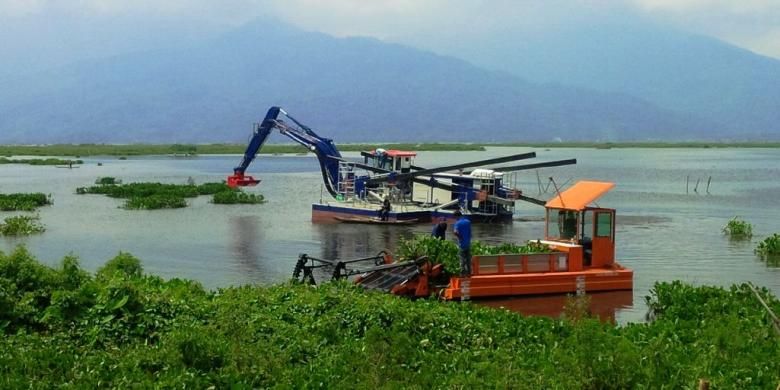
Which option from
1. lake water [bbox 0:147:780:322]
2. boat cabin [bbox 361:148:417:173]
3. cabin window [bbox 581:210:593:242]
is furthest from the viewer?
boat cabin [bbox 361:148:417:173]

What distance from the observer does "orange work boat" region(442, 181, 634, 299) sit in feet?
64.6

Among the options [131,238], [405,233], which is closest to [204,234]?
[131,238]

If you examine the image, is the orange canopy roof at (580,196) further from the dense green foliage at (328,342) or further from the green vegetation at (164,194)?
the green vegetation at (164,194)

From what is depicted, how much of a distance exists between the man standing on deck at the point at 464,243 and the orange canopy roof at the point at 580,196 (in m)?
3.40

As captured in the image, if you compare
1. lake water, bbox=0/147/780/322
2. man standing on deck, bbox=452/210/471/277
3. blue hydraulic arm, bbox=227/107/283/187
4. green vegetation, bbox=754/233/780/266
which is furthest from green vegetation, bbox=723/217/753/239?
blue hydraulic arm, bbox=227/107/283/187

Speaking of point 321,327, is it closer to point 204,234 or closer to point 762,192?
point 204,234

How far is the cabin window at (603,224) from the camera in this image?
21266 mm

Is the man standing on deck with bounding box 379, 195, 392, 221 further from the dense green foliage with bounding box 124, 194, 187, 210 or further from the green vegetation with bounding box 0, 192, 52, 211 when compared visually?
the green vegetation with bounding box 0, 192, 52, 211

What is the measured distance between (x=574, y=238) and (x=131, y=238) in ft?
65.9

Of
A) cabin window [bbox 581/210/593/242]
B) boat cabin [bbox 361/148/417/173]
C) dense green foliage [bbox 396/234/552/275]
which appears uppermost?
boat cabin [bbox 361/148/417/173]

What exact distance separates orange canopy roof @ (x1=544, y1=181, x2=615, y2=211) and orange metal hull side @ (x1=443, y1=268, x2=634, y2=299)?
5.31 ft

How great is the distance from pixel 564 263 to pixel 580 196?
1.90 m

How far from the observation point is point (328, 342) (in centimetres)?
1266

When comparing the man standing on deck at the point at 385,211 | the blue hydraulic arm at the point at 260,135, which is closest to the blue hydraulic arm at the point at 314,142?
the blue hydraulic arm at the point at 260,135
